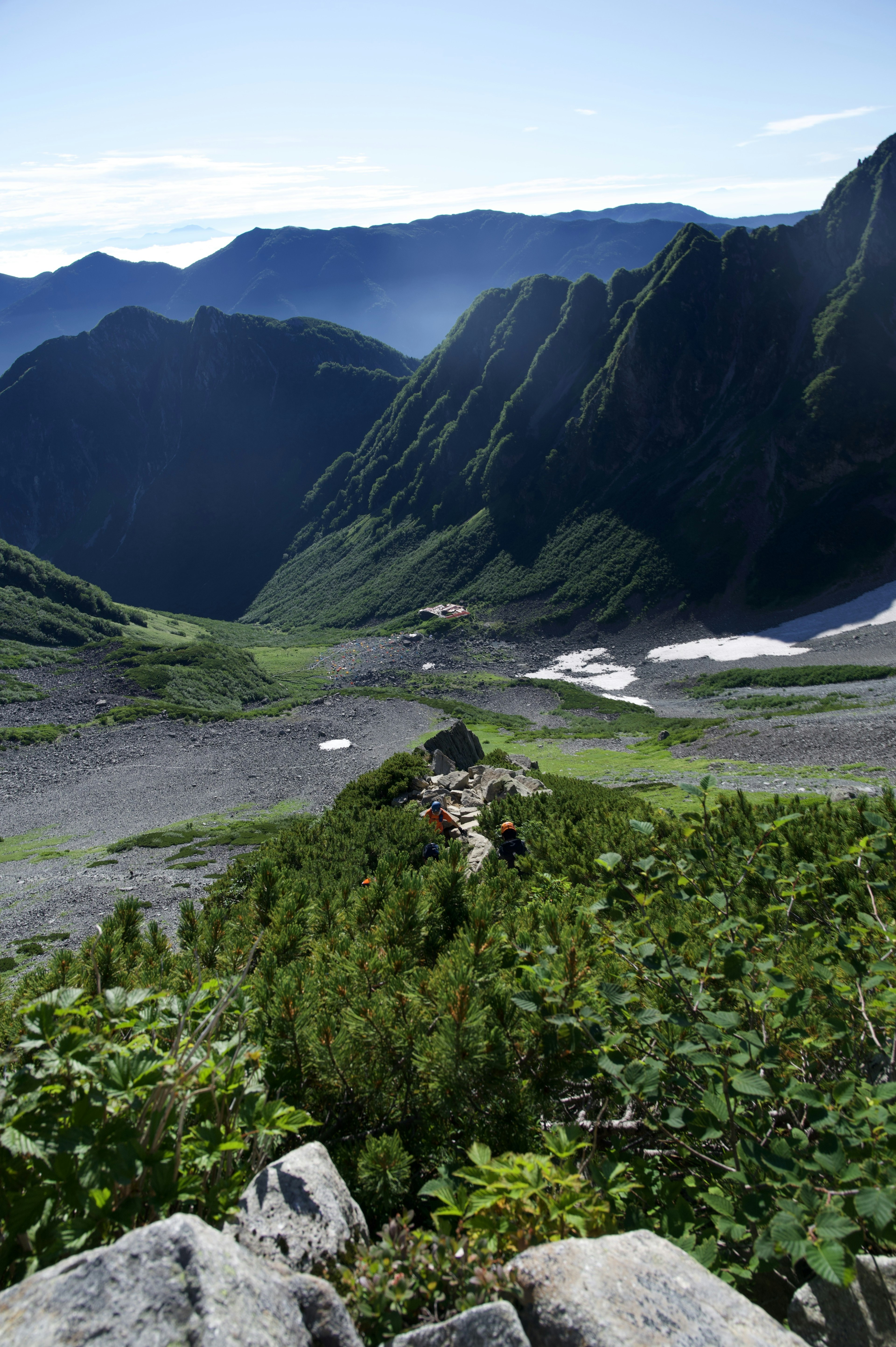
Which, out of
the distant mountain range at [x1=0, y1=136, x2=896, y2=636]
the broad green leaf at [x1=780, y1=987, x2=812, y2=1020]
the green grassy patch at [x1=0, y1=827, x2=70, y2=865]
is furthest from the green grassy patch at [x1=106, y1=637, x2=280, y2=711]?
the broad green leaf at [x1=780, y1=987, x2=812, y2=1020]

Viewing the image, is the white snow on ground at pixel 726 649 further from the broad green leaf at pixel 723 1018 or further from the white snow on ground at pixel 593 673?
the broad green leaf at pixel 723 1018

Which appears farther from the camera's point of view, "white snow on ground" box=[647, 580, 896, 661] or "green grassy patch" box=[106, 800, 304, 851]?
"white snow on ground" box=[647, 580, 896, 661]

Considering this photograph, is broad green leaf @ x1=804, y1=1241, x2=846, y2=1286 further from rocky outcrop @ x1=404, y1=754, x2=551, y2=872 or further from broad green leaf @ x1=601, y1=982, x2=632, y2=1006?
rocky outcrop @ x1=404, y1=754, x2=551, y2=872

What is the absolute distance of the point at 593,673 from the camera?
8981 cm

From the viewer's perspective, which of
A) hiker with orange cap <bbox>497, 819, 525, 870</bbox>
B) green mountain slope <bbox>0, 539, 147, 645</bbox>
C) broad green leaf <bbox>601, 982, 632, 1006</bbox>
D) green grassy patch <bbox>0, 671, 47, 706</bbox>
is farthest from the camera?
green mountain slope <bbox>0, 539, 147, 645</bbox>

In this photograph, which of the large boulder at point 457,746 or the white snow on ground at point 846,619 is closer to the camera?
the large boulder at point 457,746

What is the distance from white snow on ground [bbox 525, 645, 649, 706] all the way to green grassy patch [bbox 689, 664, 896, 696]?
8.02 m

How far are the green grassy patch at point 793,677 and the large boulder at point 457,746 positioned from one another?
4299cm

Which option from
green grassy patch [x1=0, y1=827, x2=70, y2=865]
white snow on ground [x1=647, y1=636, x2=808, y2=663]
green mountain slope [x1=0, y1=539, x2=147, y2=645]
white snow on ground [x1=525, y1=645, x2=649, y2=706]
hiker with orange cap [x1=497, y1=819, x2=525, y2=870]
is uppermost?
green mountain slope [x1=0, y1=539, x2=147, y2=645]

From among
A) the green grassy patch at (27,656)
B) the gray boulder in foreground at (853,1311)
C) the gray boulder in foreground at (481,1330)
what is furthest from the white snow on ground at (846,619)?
the green grassy patch at (27,656)

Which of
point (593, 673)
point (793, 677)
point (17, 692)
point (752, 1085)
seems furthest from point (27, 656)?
point (752, 1085)

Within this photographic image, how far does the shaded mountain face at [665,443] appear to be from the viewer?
103 m

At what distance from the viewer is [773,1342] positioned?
7.16 ft

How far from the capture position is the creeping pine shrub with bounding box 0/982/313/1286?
2152 mm
